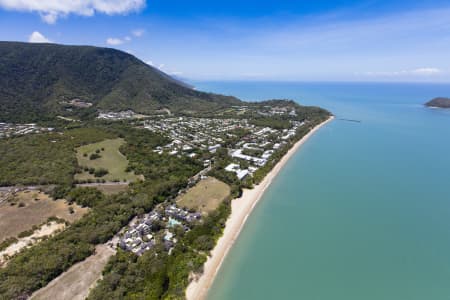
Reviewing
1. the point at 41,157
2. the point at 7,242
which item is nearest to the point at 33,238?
the point at 7,242

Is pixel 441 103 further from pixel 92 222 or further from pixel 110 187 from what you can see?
pixel 92 222

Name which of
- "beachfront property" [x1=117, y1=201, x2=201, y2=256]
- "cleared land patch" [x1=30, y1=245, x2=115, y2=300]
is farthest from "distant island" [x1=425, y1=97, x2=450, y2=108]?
"cleared land patch" [x1=30, y1=245, x2=115, y2=300]

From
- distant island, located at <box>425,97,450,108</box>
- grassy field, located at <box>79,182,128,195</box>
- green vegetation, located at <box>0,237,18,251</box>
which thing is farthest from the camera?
distant island, located at <box>425,97,450,108</box>

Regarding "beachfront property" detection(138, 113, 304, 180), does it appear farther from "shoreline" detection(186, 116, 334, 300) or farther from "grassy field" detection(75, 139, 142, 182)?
"grassy field" detection(75, 139, 142, 182)

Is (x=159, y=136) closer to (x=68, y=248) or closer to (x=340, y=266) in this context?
(x=68, y=248)

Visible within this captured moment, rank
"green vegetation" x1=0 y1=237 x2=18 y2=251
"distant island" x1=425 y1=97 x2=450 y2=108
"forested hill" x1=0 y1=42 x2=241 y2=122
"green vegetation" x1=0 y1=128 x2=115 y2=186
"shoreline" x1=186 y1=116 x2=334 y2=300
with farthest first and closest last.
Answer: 1. "distant island" x1=425 y1=97 x2=450 y2=108
2. "forested hill" x1=0 y1=42 x2=241 y2=122
3. "green vegetation" x1=0 y1=128 x2=115 y2=186
4. "green vegetation" x1=0 y1=237 x2=18 y2=251
5. "shoreline" x1=186 y1=116 x2=334 y2=300

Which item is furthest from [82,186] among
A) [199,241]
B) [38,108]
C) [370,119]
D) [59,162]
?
[370,119]
